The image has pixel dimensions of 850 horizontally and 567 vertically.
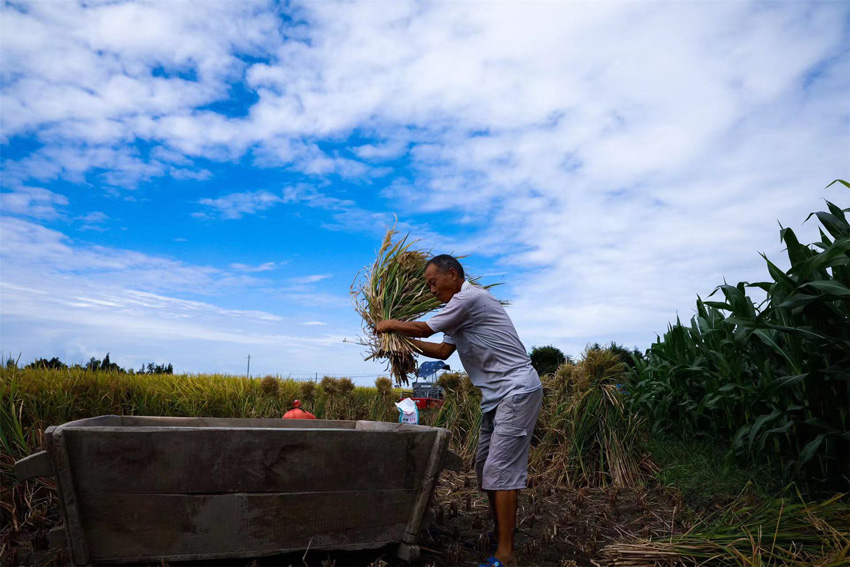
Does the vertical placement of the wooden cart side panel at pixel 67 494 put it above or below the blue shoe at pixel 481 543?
above

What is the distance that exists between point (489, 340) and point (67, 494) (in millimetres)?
2441

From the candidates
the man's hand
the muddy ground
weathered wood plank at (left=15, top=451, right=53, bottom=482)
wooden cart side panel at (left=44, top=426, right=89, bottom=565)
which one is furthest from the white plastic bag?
weathered wood plank at (left=15, top=451, right=53, bottom=482)

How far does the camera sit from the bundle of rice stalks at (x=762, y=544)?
3232mm

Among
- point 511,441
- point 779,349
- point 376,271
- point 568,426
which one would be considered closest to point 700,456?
point 568,426

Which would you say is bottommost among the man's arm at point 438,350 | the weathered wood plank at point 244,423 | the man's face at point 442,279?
the weathered wood plank at point 244,423

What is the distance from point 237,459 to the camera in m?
3.21

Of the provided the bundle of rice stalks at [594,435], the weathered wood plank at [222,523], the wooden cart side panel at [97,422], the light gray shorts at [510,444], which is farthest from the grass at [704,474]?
the wooden cart side panel at [97,422]

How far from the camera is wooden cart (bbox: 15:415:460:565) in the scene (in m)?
3.09

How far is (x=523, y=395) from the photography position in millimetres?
3609

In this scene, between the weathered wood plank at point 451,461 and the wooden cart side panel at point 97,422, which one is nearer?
the wooden cart side panel at point 97,422

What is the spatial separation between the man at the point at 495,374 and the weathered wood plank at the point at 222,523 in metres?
0.73

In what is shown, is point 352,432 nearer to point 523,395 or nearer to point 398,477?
point 398,477

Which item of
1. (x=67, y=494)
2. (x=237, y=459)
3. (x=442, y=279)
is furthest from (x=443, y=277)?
(x=67, y=494)

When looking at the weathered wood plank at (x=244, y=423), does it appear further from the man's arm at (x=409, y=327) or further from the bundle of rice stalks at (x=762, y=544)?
the bundle of rice stalks at (x=762, y=544)
